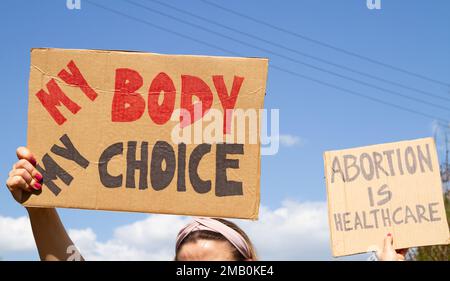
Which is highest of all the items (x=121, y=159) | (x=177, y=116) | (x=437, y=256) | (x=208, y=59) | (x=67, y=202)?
(x=208, y=59)

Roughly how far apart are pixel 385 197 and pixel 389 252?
38 cm

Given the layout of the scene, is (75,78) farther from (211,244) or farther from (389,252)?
(389,252)

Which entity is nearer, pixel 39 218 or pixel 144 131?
pixel 39 218

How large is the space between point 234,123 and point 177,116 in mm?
318

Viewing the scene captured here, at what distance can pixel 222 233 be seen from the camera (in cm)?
269

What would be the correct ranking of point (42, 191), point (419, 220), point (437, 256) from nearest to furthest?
point (42, 191), point (419, 220), point (437, 256)

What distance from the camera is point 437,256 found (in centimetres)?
1088

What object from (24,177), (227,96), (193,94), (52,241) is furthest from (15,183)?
(227,96)

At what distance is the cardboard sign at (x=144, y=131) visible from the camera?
3.05 m

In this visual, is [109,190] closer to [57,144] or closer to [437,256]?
[57,144]

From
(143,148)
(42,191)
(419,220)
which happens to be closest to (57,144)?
(42,191)

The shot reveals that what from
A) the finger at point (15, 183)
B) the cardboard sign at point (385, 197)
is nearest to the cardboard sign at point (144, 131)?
the finger at point (15, 183)

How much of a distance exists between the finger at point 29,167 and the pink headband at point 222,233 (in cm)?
88

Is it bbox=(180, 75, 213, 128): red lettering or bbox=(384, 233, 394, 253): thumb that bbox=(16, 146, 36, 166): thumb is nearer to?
bbox=(180, 75, 213, 128): red lettering
